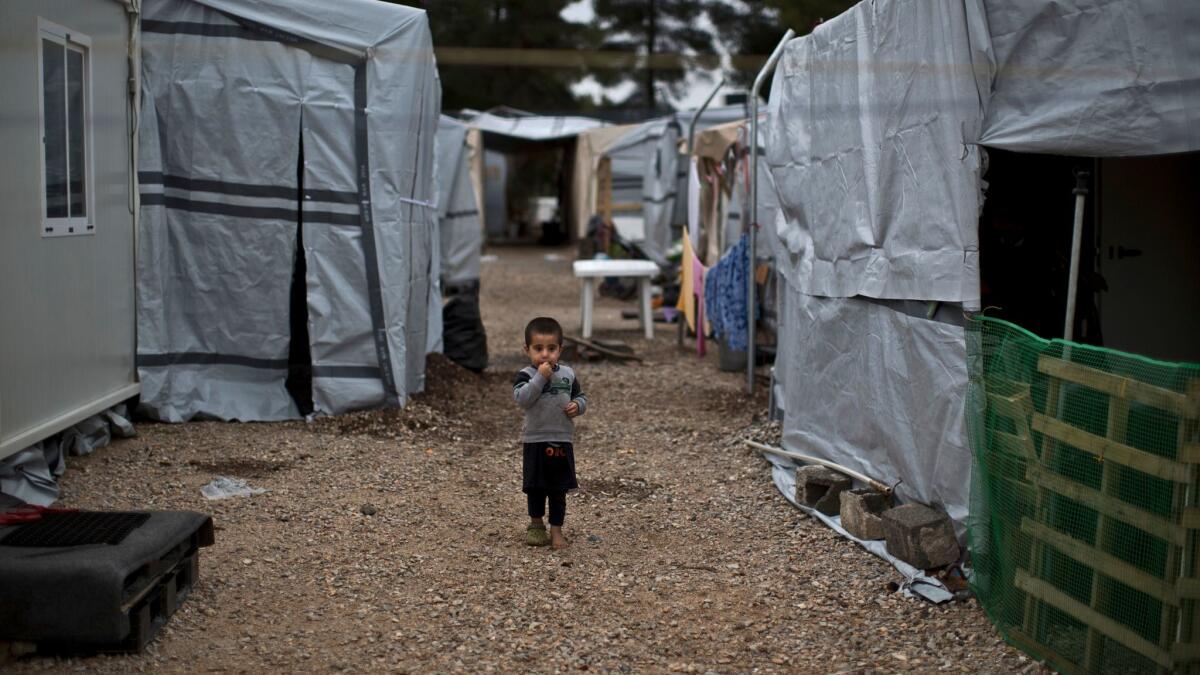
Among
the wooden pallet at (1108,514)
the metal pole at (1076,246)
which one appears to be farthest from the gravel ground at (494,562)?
the metal pole at (1076,246)

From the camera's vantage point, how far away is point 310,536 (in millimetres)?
5246

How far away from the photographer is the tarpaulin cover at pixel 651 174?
60.6 ft

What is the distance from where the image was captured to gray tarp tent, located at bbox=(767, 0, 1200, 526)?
3949 millimetres

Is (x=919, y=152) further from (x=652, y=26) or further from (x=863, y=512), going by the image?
(x=652, y=26)

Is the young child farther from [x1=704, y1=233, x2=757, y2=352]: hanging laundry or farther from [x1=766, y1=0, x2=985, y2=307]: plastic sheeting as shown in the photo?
[x1=704, y1=233, x2=757, y2=352]: hanging laundry

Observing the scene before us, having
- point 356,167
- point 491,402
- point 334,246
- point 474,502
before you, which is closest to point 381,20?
point 356,167

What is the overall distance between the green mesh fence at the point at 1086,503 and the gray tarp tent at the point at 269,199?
14.7ft

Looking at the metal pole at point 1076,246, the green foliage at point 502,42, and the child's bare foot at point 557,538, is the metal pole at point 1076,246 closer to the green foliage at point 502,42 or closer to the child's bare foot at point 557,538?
the green foliage at point 502,42

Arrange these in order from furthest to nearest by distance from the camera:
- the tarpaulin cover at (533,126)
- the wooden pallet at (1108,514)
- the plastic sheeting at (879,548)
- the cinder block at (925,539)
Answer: the tarpaulin cover at (533,126) → the cinder block at (925,539) → the plastic sheeting at (879,548) → the wooden pallet at (1108,514)

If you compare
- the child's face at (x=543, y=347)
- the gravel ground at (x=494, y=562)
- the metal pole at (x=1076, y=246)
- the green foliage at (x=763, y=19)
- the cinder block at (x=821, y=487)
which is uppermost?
the green foliage at (x=763, y=19)

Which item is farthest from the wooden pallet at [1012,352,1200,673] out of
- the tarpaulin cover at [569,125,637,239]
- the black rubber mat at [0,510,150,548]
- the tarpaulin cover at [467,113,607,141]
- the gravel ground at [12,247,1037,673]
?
the tarpaulin cover at [467,113,607,141]

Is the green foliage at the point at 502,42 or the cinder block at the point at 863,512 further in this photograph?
the green foliage at the point at 502,42

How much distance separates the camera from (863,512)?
518 centimetres

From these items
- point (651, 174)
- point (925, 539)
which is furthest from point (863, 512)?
point (651, 174)
